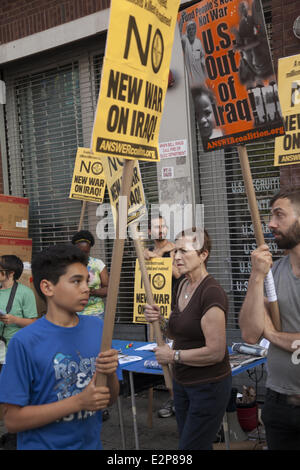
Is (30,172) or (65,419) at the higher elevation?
(30,172)

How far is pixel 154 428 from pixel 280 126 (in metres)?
3.89

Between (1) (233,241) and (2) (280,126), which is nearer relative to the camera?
(2) (280,126)

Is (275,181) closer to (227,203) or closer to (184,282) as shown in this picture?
(227,203)

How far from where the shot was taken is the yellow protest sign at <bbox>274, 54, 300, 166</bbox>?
420 centimetres

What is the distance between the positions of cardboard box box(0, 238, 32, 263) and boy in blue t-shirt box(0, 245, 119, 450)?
5.90m

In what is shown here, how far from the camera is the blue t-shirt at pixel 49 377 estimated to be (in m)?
2.20

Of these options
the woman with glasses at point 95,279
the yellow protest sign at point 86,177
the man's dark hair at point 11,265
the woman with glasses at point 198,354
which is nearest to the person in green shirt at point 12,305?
the man's dark hair at point 11,265

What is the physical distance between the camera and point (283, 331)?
110 inches

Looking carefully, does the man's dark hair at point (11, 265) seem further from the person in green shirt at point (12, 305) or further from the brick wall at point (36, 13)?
the brick wall at point (36, 13)

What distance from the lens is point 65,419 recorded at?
7.43 ft

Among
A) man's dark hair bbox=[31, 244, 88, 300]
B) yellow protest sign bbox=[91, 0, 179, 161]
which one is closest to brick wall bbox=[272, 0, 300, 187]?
yellow protest sign bbox=[91, 0, 179, 161]

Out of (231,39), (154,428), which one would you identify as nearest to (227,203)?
(154,428)

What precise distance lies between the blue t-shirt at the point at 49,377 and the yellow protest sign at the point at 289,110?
2693 millimetres

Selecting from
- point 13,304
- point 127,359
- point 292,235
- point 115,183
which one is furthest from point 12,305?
point 292,235
